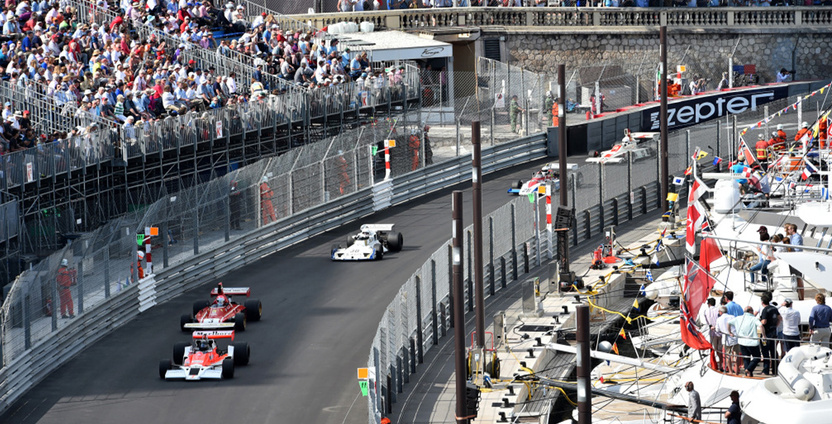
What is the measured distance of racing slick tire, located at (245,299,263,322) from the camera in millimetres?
32094

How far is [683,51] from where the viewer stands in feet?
207

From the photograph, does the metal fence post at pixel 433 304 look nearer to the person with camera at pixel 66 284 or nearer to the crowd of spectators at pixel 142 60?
the person with camera at pixel 66 284

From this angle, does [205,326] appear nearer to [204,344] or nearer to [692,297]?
[204,344]

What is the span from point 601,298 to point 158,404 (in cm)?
1253

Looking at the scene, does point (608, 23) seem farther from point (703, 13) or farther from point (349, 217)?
point (349, 217)

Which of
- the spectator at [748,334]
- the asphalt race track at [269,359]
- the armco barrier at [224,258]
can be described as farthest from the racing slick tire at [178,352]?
the spectator at [748,334]

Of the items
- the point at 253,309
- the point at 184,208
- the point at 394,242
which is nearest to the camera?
the point at 253,309

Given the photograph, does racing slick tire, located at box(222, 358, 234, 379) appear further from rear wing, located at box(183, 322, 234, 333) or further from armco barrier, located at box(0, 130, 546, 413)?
armco barrier, located at box(0, 130, 546, 413)

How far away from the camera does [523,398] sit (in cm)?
2727

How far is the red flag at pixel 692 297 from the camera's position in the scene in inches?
1098

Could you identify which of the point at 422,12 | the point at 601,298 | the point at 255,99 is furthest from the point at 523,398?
the point at 422,12

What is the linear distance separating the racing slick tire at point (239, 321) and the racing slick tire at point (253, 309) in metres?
0.59

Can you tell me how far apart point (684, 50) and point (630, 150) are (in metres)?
18.7

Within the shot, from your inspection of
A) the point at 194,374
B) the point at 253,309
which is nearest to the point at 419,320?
the point at 253,309
